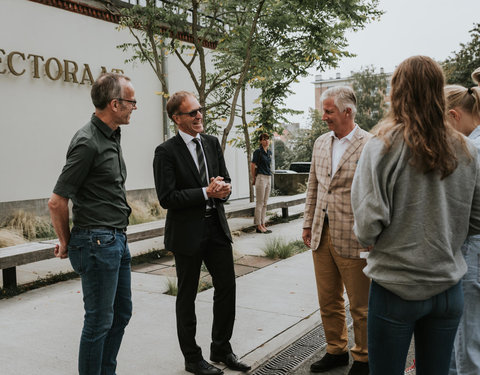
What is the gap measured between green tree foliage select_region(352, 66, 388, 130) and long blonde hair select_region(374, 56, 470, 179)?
2044 inches

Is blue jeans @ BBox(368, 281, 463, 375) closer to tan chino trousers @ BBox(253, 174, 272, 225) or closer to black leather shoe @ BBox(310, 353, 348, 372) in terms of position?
black leather shoe @ BBox(310, 353, 348, 372)

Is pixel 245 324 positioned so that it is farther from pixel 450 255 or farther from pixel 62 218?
pixel 450 255

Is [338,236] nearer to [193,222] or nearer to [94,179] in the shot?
[193,222]

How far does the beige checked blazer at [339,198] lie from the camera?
11.6 ft

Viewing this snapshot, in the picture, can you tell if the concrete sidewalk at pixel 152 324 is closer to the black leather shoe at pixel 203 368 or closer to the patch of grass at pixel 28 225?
the black leather shoe at pixel 203 368

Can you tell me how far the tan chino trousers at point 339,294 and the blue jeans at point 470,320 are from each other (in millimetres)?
766

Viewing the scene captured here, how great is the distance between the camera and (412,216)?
2.05m

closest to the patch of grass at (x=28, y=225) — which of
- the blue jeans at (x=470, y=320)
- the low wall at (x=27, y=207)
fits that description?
the low wall at (x=27, y=207)

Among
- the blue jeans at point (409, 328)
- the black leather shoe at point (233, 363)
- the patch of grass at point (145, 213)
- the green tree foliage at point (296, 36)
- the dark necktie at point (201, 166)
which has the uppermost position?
the green tree foliage at point (296, 36)

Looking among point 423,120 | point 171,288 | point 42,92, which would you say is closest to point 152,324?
point 171,288

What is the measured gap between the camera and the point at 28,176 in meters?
11.0

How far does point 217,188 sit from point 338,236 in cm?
94

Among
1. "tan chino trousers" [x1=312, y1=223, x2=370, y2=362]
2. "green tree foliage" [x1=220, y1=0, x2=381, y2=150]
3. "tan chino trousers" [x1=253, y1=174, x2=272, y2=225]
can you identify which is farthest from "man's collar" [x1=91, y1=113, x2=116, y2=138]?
"tan chino trousers" [x1=253, y1=174, x2=272, y2=225]

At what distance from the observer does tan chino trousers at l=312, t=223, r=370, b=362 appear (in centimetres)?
354
